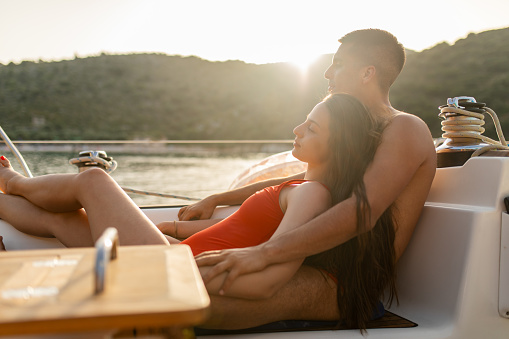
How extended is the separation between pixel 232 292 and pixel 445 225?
0.67m

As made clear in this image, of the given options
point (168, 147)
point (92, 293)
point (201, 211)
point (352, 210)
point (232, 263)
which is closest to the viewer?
point (92, 293)

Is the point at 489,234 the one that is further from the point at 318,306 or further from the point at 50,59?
the point at 50,59

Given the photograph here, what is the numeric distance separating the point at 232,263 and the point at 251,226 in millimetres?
289

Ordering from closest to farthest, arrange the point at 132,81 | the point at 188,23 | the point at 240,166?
the point at 240,166 → the point at 188,23 → the point at 132,81

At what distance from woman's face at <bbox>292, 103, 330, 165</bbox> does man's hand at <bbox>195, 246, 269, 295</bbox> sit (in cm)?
→ 38

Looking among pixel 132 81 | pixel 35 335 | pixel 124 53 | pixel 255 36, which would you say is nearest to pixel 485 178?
pixel 35 335

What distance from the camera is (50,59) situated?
16188 millimetres

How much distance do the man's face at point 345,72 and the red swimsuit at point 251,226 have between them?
541 millimetres

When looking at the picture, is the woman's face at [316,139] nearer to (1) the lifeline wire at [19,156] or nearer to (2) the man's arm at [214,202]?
(2) the man's arm at [214,202]

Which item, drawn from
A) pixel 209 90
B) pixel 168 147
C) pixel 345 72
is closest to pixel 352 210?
pixel 345 72

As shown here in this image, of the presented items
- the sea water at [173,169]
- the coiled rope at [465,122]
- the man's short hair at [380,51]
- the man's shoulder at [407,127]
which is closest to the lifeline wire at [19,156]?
the sea water at [173,169]

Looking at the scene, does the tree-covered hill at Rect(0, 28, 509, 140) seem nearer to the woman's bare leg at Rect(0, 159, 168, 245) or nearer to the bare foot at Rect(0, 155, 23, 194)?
the bare foot at Rect(0, 155, 23, 194)

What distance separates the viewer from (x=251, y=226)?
4.65 feet

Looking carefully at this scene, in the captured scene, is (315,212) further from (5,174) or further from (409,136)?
(5,174)
